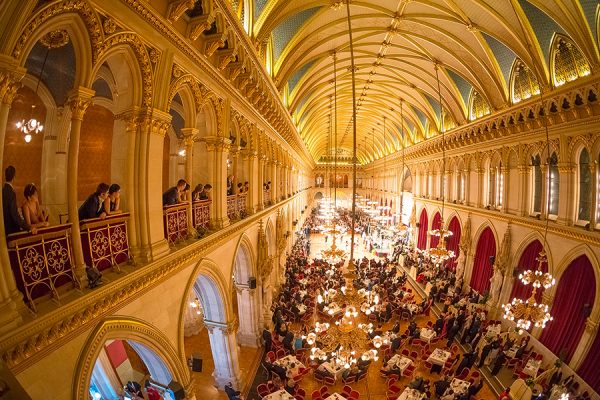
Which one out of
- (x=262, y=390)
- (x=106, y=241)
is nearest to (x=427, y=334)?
(x=262, y=390)

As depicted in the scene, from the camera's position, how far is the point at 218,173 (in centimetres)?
842

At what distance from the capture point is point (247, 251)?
38.1ft

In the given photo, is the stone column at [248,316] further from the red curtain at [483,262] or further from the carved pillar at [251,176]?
the red curtain at [483,262]

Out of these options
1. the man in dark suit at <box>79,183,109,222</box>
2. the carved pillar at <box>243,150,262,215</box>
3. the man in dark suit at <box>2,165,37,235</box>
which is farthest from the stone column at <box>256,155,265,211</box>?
the man in dark suit at <box>2,165,37,235</box>

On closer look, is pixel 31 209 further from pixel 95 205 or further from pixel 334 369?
pixel 334 369

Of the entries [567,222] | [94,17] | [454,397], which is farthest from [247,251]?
[567,222]

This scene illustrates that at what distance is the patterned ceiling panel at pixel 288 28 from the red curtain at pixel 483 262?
14044mm

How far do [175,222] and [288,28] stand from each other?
10.1 metres

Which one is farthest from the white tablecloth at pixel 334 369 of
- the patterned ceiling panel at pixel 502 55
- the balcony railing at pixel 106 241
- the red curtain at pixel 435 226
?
the red curtain at pixel 435 226

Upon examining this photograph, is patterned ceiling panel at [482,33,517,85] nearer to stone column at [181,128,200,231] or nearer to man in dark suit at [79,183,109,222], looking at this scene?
stone column at [181,128,200,231]

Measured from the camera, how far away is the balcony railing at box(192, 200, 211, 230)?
746cm

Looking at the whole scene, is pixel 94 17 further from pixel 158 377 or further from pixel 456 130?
pixel 456 130

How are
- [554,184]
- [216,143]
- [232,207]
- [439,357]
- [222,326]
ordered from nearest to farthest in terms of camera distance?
[216,143] → [222,326] → [232,207] → [439,357] → [554,184]

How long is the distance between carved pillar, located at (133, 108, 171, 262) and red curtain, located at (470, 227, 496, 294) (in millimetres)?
17062
